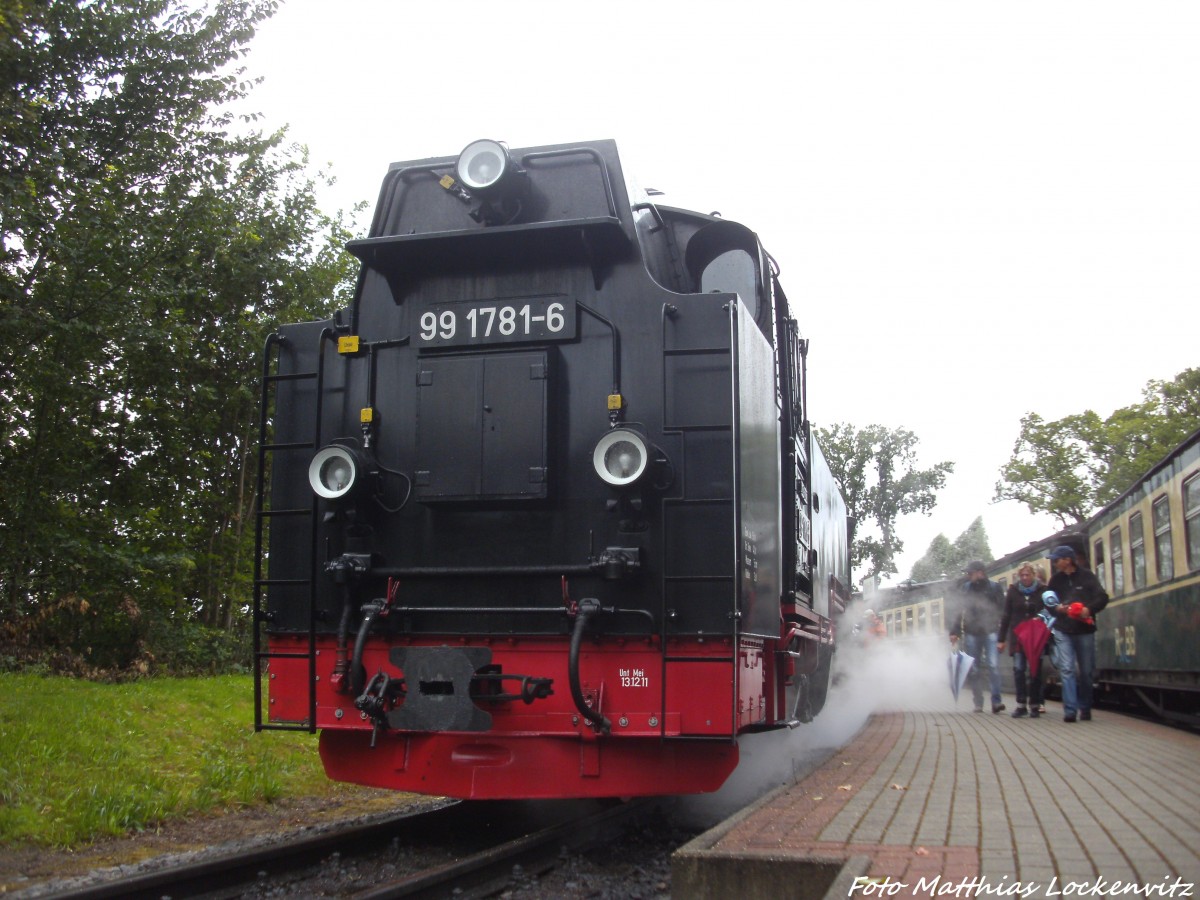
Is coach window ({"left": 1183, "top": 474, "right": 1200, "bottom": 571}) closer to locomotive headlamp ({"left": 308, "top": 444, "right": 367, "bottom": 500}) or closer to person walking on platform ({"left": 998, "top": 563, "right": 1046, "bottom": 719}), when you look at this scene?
person walking on platform ({"left": 998, "top": 563, "right": 1046, "bottom": 719})

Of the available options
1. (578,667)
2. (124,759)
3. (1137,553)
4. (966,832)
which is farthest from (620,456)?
(1137,553)

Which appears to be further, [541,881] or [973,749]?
[973,749]

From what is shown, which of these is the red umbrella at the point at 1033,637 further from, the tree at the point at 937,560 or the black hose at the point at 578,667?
the tree at the point at 937,560

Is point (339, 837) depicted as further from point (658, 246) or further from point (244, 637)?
point (244, 637)

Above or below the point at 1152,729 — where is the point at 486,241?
above

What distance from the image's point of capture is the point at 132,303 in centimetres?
1268

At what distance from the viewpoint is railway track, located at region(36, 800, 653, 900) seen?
4480 mm

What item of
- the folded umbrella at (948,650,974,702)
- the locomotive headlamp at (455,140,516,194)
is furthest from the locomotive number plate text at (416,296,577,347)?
the folded umbrella at (948,650,974,702)

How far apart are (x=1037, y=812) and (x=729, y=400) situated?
236 cm

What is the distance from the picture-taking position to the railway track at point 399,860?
448 cm

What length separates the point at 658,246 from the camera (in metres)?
6.09

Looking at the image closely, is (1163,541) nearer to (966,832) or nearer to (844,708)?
(844,708)

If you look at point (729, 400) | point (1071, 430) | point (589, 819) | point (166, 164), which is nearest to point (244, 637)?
point (166, 164)

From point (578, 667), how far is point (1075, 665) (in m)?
6.62
